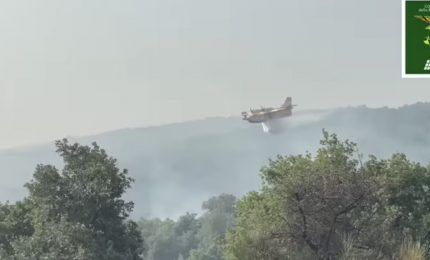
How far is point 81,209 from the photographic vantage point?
20547 mm

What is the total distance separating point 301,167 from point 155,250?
401 feet

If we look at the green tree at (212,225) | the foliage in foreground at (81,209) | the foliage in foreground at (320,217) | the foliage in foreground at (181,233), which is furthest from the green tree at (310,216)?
the foliage in foreground at (181,233)

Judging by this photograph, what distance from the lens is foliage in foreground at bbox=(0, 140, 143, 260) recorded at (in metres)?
18.9

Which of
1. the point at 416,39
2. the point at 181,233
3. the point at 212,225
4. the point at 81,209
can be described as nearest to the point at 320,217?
the point at 416,39

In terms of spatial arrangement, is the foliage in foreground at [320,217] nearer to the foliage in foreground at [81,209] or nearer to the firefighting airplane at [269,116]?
the foliage in foreground at [81,209]

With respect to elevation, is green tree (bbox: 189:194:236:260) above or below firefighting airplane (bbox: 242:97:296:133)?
below

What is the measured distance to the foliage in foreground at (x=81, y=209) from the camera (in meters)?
18.9

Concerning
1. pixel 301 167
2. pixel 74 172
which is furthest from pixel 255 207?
pixel 74 172

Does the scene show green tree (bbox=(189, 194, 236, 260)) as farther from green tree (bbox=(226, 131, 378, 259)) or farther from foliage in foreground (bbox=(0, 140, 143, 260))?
green tree (bbox=(226, 131, 378, 259))

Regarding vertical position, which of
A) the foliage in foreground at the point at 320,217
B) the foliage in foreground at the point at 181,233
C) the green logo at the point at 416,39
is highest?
the green logo at the point at 416,39

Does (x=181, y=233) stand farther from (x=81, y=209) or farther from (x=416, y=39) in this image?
(x=416, y=39)

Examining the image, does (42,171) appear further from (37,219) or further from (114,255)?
(114,255)

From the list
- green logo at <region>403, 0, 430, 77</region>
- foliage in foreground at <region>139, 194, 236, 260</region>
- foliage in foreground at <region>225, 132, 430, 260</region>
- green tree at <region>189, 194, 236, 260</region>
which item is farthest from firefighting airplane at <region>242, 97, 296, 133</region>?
foliage in foreground at <region>139, 194, 236, 260</region>

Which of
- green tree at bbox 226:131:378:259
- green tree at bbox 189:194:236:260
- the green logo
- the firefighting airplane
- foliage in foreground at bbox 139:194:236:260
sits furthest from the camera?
foliage in foreground at bbox 139:194:236:260
